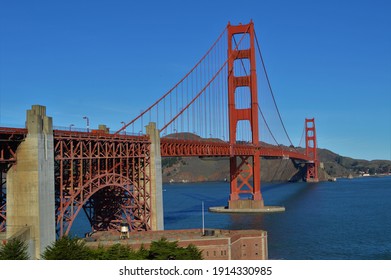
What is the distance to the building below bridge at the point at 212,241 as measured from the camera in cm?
3456

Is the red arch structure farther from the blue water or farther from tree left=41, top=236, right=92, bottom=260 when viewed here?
the blue water

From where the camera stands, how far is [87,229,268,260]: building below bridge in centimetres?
3456

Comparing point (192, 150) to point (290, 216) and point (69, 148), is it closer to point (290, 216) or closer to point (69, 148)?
point (290, 216)

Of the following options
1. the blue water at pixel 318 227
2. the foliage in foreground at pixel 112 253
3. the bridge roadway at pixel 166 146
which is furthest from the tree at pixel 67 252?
the blue water at pixel 318 227

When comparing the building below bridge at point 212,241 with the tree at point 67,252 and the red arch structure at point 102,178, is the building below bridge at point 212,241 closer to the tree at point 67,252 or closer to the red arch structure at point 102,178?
the red arch structure at point 102,178

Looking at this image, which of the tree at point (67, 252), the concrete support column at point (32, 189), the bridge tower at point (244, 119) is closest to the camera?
the tree at point (67, 252)

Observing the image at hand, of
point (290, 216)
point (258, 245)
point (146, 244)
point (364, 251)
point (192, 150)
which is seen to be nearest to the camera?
point (146, 244)

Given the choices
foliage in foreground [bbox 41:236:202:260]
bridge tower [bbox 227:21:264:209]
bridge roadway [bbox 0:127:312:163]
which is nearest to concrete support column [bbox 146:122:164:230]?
bridge roadway [bbox 0:127:312:163]

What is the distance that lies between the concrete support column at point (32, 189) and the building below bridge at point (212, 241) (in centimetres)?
375

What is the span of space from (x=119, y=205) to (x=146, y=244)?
12.3 meters

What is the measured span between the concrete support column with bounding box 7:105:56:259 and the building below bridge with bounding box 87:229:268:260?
12.3 ft

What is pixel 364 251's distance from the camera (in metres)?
42.5

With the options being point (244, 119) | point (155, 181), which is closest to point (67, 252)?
point (155, 181)
